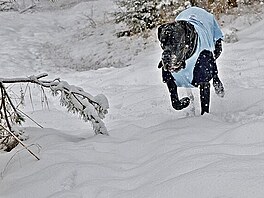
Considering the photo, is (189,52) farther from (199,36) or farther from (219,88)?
(219,88)

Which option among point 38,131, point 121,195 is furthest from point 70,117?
point 121,195

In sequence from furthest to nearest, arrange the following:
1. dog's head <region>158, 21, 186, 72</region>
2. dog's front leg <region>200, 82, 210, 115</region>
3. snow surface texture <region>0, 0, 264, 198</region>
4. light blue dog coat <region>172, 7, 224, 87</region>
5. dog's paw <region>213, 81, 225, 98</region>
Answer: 1. dog's paw <region>213, 81, 225, 98</region>
2. dog's front leg <region>200, 82, 210, 115</region>
3. light blue dog coat <region>172, 7, 224, 87</region>
4. dog's head <region>158, 21, 186, 72</region>
5. snow surface texture <region>0, 0, 264, 198</region>

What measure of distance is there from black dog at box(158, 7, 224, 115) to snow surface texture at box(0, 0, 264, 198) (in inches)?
14.1

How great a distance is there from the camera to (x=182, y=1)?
1269 cm

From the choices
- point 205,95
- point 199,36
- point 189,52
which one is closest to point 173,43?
point 189,52

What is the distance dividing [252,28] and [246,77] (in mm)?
3771

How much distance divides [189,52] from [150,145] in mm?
1066

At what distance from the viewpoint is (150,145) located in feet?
15.3

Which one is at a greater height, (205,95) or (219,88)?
(205,95)

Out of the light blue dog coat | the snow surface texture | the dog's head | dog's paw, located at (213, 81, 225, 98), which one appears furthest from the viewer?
dog's paw, located at (213, 81, 225, 98)

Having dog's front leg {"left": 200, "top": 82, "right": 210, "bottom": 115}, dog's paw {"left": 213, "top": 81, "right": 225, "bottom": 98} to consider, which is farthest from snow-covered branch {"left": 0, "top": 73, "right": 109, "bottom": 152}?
dog's paw {"left": 213, "top": 81, "right": 225, "bottom": 98}

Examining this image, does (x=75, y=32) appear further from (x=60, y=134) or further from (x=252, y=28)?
(x=60, y=134)

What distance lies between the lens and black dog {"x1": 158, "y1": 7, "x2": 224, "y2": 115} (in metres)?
5.05

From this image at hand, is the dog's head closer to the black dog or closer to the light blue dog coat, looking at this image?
the black dog
